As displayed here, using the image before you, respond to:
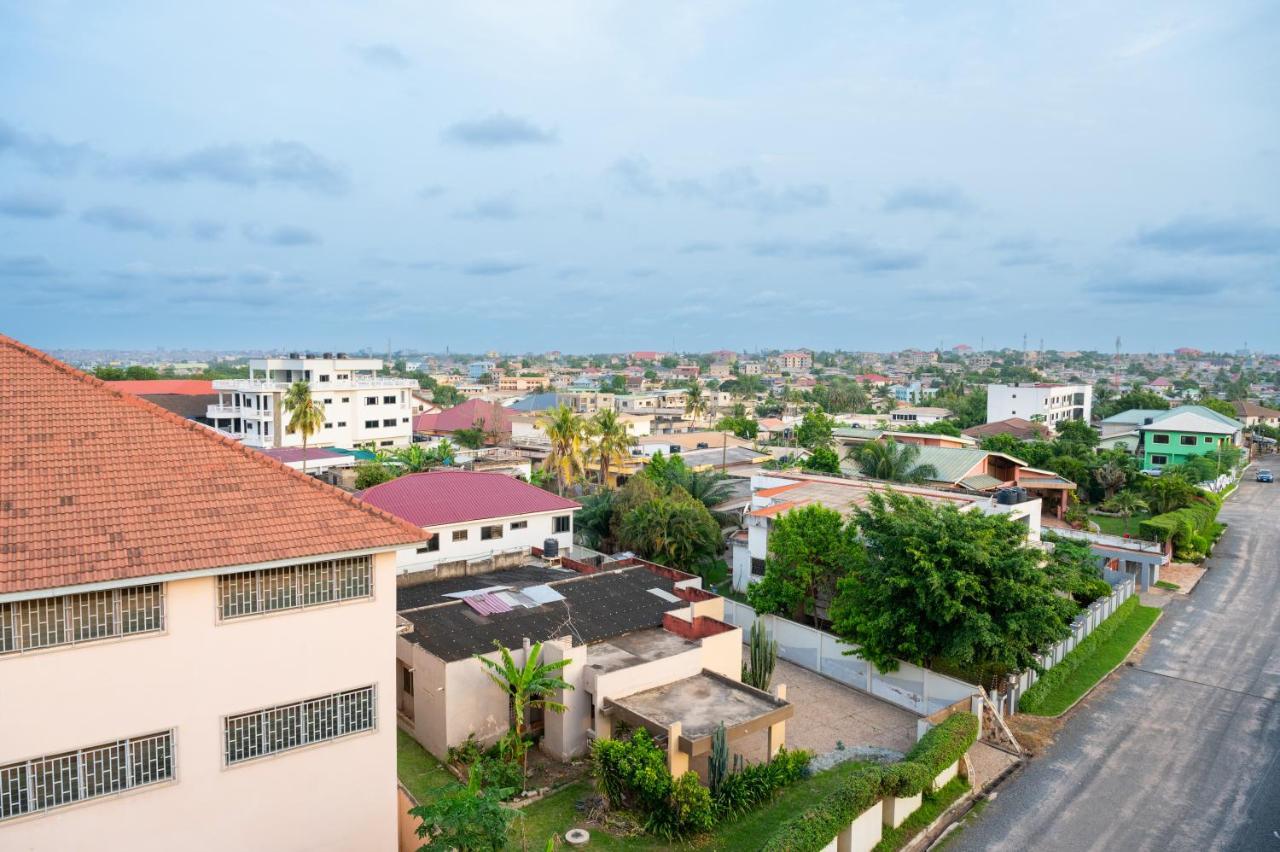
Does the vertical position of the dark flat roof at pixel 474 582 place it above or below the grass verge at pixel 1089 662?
above

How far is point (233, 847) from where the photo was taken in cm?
1338

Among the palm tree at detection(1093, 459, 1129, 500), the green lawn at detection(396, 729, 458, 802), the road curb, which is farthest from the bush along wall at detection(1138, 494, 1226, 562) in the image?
the green lawn at detection(396, 729, 458, 802)

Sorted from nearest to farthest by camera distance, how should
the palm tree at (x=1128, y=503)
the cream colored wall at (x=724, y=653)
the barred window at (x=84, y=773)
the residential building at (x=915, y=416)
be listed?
the barred window at (x=84, y=773)
the cream colored wall at (x=724, y=653)
the palm tree at (x=1128, y=503)
the residential building at (x=915, y=416)

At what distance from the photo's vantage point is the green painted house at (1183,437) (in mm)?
73250

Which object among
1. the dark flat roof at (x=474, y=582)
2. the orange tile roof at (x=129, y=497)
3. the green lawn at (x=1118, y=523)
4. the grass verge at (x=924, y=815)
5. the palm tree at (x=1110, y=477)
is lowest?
the grass verge at (x=924, y=815)

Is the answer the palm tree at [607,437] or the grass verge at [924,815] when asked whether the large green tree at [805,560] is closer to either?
the grass verge at [924,815]

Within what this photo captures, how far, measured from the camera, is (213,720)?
13.1m

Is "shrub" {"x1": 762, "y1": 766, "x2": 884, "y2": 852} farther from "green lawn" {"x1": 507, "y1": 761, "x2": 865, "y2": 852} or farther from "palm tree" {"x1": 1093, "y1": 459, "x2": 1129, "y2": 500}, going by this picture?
"palm tree" {"x1": 1093, "y1": 459, "x2": 1129, "y2": 500}

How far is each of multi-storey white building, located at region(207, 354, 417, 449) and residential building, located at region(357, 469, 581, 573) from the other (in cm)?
3697

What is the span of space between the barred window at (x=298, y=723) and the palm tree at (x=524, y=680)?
5.38 m

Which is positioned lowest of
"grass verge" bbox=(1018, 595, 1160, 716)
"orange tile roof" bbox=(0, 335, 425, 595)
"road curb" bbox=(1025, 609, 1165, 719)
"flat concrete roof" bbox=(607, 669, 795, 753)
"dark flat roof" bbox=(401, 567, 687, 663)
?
"road curb" bbox=(1025, 609, 1165, 719)

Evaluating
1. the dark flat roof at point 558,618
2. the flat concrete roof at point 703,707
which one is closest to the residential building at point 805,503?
the dark flat roof at point 558,618

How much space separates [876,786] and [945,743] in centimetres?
332

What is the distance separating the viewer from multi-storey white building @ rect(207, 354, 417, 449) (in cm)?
6912
